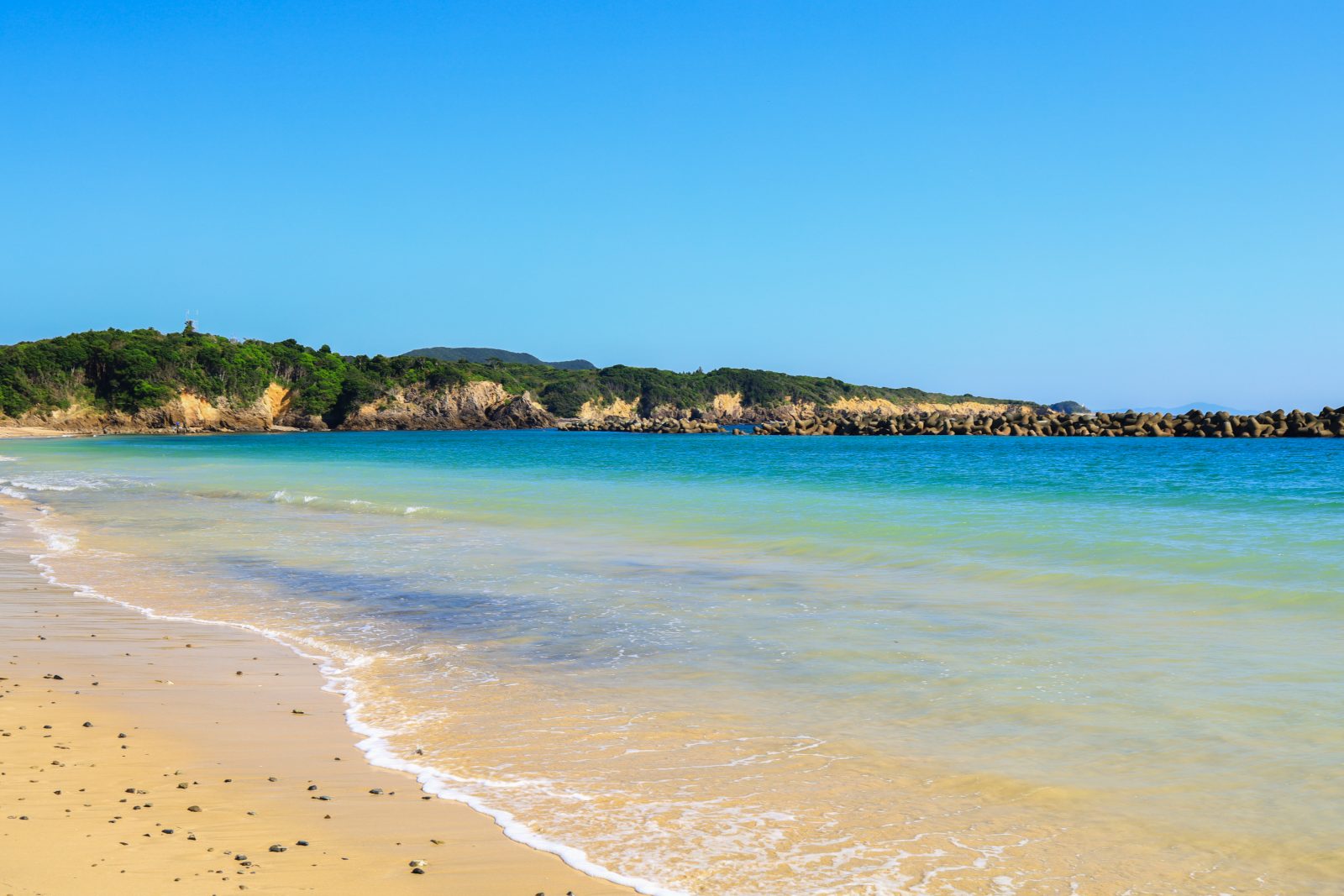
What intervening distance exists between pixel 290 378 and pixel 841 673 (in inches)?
4976

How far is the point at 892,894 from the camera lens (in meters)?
3.57

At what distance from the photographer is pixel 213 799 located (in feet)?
14.0

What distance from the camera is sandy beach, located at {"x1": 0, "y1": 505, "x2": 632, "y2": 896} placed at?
352 centimetres

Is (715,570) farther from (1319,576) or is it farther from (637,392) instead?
(637,392)

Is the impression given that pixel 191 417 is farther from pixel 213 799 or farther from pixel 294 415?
pixel 213 799

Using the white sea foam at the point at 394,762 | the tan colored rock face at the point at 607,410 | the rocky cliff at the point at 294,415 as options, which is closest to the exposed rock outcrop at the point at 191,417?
the rocky cliff at the point at 294,415

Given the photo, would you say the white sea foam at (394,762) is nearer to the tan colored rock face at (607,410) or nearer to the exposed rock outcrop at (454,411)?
the exposed rock outcrop at (454,411)

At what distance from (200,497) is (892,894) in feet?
79.9

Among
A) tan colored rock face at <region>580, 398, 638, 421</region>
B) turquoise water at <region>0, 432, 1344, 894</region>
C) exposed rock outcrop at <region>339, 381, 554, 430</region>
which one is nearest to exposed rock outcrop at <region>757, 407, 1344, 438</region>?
exposed rock outcrop at <region>339, 381, 554, 430</region>

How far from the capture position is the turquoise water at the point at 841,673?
4043 mm

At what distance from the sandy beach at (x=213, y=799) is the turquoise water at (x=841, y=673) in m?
0.29

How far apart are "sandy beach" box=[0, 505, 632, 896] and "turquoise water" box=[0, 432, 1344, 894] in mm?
292

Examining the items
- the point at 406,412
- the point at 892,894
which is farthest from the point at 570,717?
the point at 406,412

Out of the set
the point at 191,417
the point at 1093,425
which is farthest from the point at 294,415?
the point at 1093,425
